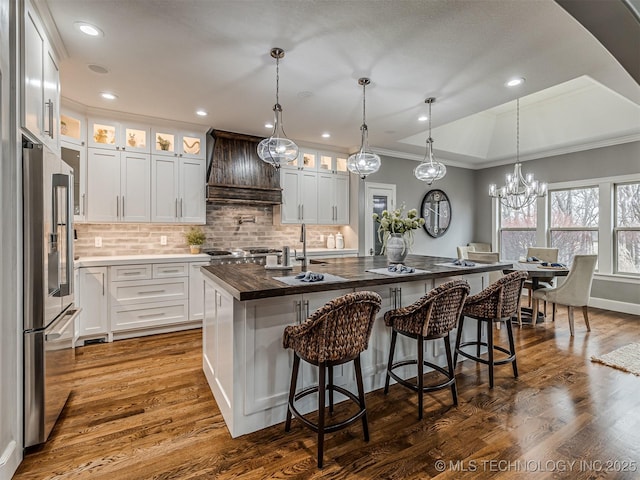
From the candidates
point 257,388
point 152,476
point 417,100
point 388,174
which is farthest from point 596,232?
point 152,476

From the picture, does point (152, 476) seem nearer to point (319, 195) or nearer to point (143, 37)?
point (143, 37)

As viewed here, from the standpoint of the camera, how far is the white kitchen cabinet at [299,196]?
532 centimetres

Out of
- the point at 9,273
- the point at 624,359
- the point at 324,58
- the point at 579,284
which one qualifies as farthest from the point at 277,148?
the point at 579,284

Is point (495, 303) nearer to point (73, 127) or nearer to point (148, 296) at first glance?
point (148, 296)

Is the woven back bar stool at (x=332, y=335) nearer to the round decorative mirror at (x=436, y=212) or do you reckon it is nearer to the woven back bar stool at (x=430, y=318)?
the woven back bar stool at (x=430, y=318)

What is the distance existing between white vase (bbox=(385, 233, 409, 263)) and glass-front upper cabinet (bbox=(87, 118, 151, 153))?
3452 millimetres

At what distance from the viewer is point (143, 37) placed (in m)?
2.48

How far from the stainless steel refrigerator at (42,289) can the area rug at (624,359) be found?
459cm

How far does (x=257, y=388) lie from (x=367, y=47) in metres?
2.69

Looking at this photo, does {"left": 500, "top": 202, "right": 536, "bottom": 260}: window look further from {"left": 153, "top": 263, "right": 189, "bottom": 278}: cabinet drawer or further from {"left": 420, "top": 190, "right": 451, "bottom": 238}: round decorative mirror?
{"left": 153, "top": 263, "right": 189, "bottom": 278}: cabinet drawer

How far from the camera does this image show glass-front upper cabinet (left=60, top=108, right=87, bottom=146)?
374cm

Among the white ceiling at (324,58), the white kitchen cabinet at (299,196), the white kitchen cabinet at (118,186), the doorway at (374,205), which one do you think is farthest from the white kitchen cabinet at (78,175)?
the doorway at (374,205)

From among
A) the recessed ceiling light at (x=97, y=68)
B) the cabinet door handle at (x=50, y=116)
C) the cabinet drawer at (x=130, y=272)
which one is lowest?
the cabinet drawer at (x=130, y=272)

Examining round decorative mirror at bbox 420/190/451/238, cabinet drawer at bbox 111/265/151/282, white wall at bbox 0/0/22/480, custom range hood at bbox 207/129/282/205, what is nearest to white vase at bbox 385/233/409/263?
custom range hood at bbox 207/129/282/205
